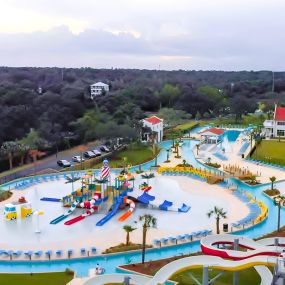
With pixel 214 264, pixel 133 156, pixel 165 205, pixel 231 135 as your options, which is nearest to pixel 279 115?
pixel 231 135

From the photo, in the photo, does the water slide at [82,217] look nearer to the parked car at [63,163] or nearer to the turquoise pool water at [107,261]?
the turquoise pool water at [107,261]

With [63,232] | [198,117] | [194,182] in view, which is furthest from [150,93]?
[63,232]

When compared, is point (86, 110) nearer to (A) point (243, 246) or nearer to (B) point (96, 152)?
(B) point (96, 152)

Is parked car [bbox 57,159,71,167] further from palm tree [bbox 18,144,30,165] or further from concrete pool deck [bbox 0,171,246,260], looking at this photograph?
concrete pool deck [bbox 0,171,246,260]

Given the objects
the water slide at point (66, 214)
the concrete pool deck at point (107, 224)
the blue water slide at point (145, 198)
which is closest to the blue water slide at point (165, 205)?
the concrete pool deck at point (107, 224)

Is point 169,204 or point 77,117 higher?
point 77,117

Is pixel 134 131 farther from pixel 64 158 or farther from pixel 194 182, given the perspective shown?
pixel 194 182
